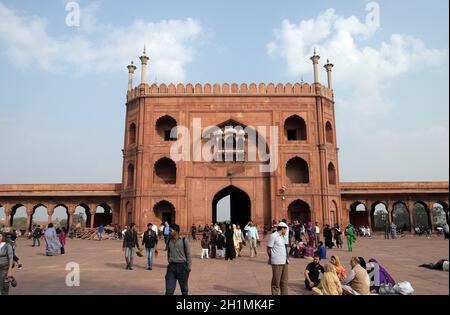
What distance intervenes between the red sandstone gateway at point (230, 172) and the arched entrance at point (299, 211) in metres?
0.07

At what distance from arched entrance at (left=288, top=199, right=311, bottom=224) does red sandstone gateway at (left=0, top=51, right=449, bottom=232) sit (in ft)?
0.22

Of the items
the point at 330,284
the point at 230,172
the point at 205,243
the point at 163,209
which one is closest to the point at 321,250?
the point at 205,243

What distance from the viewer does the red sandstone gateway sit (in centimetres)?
2306

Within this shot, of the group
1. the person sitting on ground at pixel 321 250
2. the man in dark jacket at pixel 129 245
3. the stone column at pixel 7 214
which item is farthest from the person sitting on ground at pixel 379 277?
the stone column at pixel 7 214

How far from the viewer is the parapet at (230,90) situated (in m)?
24.4

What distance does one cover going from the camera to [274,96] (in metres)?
24.5

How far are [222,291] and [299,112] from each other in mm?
19437

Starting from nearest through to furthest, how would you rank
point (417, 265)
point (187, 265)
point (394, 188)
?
point (187, 265)
point (417, 265)
point (394, 188)

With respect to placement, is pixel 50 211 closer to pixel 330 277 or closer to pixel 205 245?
pixel 205 245

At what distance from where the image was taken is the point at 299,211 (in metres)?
24.0

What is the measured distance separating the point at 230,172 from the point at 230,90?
568 cm

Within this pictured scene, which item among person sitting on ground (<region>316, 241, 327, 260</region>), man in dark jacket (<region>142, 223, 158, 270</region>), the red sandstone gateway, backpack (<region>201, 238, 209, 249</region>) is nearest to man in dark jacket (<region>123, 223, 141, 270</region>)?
man in dark jacket (<region>142, 223, 158, 270</region>)
